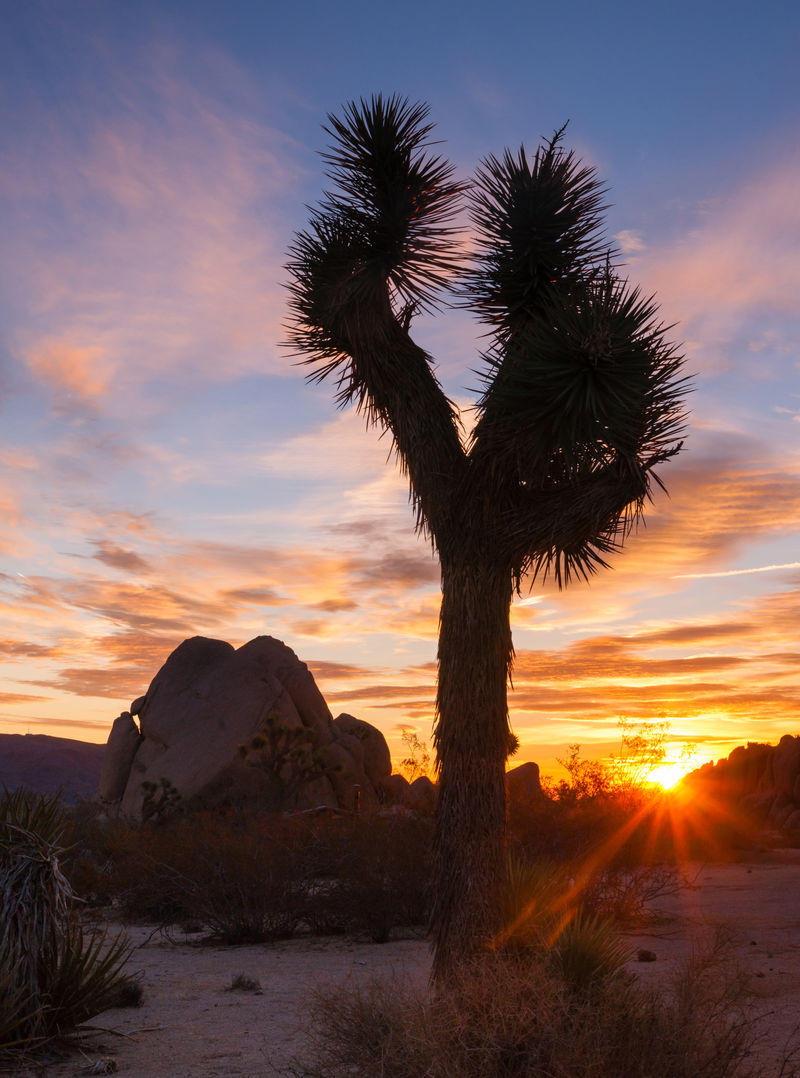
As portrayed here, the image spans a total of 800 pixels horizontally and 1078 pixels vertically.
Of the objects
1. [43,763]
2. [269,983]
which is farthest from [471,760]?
[43,763]

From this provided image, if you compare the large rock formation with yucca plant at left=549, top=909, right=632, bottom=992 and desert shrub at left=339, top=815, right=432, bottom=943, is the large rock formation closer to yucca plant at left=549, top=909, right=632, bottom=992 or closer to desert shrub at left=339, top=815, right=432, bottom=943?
desert shrub at left=339, top=815, right=432, bottom=943

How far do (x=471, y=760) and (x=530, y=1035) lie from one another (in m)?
3.45

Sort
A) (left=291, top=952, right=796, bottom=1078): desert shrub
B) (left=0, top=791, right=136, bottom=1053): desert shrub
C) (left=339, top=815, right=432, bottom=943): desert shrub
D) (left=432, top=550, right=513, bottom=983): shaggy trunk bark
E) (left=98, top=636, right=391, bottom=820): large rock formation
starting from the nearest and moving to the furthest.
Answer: (left=291, top=952, right=796, bottom=1078): desert shrub → (left=0, top=791, right=136, bottom=1053): desert shrub → (left=432, top=550, right=513, bottom=983): shaggy trunk bark → (left=339, top=815, right=432, bottom=943): desert shrub → (left=98, top=636, right=391, bottom=820): large rock formation

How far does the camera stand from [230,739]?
88.4ft

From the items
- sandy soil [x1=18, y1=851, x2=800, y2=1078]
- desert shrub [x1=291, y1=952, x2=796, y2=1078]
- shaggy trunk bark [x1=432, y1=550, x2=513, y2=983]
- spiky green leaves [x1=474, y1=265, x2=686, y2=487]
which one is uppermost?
spiky green leaves [x1=474, y1=265, x2=686, y2=487]

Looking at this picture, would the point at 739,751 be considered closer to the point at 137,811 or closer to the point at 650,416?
the point at 137,811

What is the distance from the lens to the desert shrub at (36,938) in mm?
6242

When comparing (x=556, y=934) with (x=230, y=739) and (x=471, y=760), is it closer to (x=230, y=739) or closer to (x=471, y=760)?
(x=471, y=760)

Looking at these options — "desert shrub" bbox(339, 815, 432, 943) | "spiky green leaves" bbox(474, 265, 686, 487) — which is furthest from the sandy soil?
"spiky green leaves" bbox(474, 265, 686, 487)

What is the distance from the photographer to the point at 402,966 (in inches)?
400

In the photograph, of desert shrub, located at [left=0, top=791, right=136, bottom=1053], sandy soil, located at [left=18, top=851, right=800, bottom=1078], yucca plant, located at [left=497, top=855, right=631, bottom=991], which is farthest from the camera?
sandy soil, located at [left=18, top=851, right=800, bottom=1078]

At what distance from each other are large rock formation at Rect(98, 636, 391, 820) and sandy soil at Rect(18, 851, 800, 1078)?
37.2 feet

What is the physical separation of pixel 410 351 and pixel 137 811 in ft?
70.0

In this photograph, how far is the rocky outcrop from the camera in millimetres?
37844
